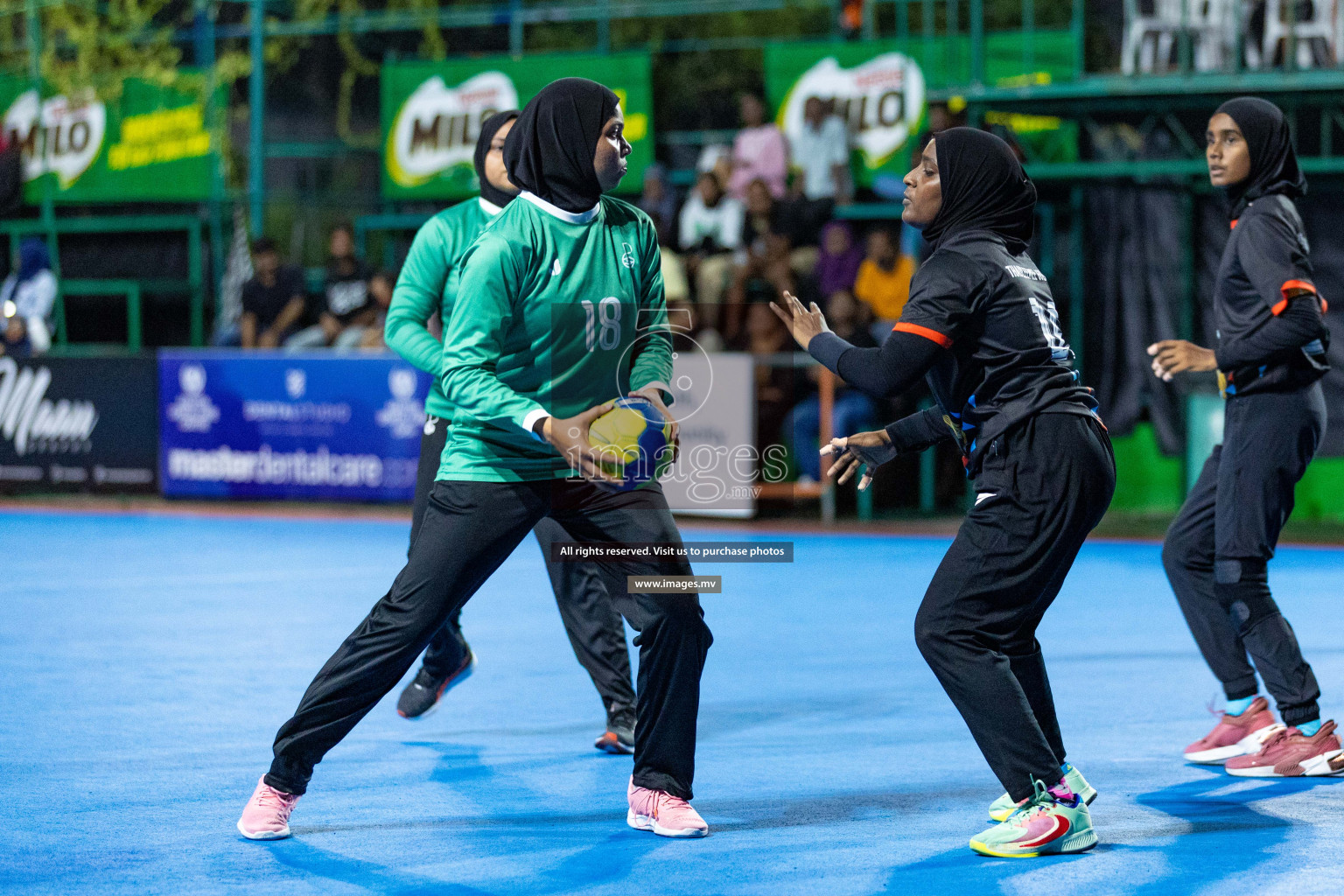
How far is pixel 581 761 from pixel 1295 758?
2626 millimetres

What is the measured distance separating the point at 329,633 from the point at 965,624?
491 centimetres

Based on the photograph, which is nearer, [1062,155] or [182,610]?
[182,610]

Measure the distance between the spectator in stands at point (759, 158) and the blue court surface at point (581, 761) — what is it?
6.95 meters

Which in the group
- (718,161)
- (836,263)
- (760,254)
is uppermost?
(718,161)

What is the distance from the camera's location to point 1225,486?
19.3 ft

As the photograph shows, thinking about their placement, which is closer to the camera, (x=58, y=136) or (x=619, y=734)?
(x=619, y=734)

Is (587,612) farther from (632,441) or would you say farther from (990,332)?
(990,332)

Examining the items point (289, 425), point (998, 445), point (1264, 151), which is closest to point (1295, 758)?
point (998, 445)

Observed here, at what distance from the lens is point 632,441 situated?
4914 mm

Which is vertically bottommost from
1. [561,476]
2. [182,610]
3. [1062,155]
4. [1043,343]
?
[182,610]

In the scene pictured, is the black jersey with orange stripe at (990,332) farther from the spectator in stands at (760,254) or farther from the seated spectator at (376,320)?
the seated spectator at (376,320)

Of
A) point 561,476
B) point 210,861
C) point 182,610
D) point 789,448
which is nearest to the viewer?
point 210,861

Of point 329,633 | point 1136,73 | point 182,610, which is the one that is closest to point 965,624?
point 329,633

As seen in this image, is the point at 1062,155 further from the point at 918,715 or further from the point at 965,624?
the point at 965,624
